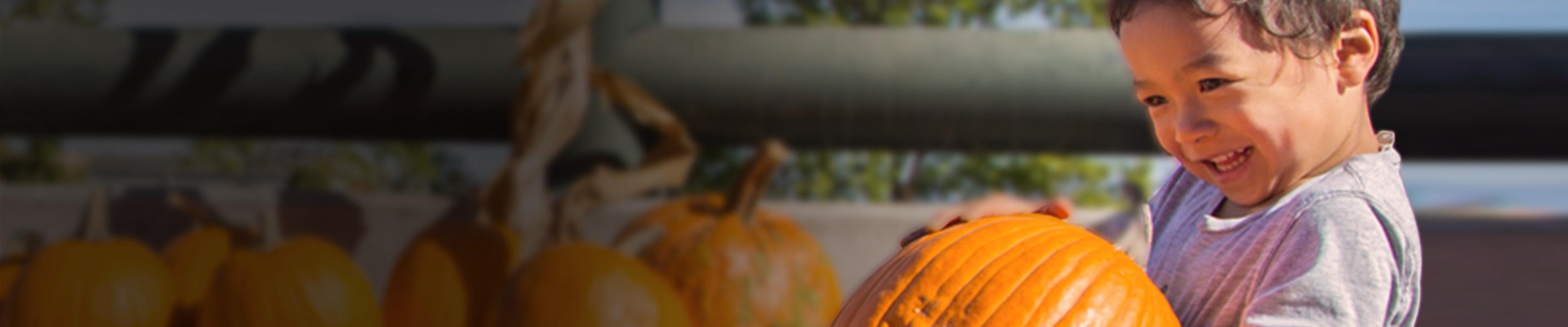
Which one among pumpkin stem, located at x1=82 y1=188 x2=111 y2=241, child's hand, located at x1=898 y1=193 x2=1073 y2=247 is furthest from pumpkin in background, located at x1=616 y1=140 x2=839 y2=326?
pumpkin stem, located at x1=82 y1=188 x2=111 y2=241

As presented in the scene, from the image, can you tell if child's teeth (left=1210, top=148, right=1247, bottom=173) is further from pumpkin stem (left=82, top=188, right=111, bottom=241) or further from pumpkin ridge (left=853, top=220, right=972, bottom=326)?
pumpkin stem (left=82, top=188, right=111, bottom=241)

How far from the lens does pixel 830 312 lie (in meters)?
0.84

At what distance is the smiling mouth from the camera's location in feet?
0.98

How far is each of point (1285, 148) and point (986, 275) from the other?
0.09 meters

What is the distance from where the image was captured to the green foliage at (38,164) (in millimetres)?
1080

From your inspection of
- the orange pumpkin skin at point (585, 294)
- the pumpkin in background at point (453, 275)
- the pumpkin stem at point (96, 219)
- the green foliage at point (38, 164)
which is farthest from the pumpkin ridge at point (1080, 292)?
the green foliage at point (38, 164)

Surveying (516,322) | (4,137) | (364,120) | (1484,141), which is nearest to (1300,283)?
(516,322)

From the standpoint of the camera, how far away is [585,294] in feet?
2.33

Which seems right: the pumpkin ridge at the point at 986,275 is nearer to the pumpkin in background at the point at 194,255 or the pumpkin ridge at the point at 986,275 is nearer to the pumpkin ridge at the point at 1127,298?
the pumpkin ridge at the point at 1127,298

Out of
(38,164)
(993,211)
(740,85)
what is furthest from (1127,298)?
(38,164)

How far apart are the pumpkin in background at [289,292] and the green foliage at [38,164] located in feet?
1.35

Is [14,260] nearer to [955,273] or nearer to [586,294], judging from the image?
[586,294]

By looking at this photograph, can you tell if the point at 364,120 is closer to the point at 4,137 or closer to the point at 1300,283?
the point at 4,137

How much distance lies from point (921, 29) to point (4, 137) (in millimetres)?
837
